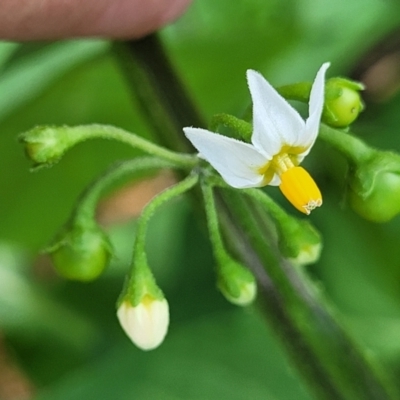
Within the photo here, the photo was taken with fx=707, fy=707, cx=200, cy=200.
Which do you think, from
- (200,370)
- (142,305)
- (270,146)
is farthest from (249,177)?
(200,370)

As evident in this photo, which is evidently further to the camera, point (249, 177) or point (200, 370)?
point (200, 370)

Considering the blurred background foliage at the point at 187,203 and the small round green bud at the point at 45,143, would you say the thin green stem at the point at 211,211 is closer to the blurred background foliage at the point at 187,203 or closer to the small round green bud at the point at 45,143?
the small round green bud at the point at 45,143

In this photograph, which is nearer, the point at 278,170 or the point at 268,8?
the point at 278,170

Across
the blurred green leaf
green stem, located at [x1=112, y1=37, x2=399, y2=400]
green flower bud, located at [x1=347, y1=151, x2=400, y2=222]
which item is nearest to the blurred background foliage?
the blurred green leaf

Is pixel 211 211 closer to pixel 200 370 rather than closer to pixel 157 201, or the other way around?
pixel 157 201

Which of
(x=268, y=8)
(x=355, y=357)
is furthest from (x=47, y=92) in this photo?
(x=355, y=357)

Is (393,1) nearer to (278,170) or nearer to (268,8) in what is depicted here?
(268,8)
